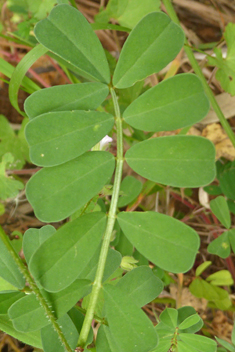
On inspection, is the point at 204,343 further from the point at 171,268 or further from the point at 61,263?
the point at 61,263

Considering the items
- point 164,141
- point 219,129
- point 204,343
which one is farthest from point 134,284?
point 219,129

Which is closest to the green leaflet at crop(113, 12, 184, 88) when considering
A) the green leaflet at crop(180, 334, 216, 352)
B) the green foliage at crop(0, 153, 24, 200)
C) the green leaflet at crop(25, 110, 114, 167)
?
the green leaflet at crop(25, 110, 114, 167)

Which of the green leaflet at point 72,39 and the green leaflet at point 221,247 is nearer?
the green leaflet at point 72,39

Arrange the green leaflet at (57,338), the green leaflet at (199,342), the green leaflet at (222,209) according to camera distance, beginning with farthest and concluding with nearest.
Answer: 1. the green leaflet at (222,209)
2. the green leaflet at (199,342)
3. the green leaflet at (57,338)

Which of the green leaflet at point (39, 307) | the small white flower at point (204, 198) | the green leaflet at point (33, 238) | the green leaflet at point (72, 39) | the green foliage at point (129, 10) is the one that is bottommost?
the small white flower at point (204, 198)

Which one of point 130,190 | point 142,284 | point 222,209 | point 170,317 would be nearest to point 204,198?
point 222,209

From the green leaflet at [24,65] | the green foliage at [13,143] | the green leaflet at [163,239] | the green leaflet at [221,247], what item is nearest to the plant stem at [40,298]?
the green leaflet at [163,239]

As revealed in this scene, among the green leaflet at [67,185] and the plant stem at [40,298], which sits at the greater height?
the green leaflet at [67,185]

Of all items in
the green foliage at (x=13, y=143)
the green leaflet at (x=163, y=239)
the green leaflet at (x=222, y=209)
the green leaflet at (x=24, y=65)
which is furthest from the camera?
the green foliage at (x=13, y=143)

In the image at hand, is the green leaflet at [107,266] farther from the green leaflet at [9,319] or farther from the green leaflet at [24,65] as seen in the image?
the green leaflet at [24,65]
